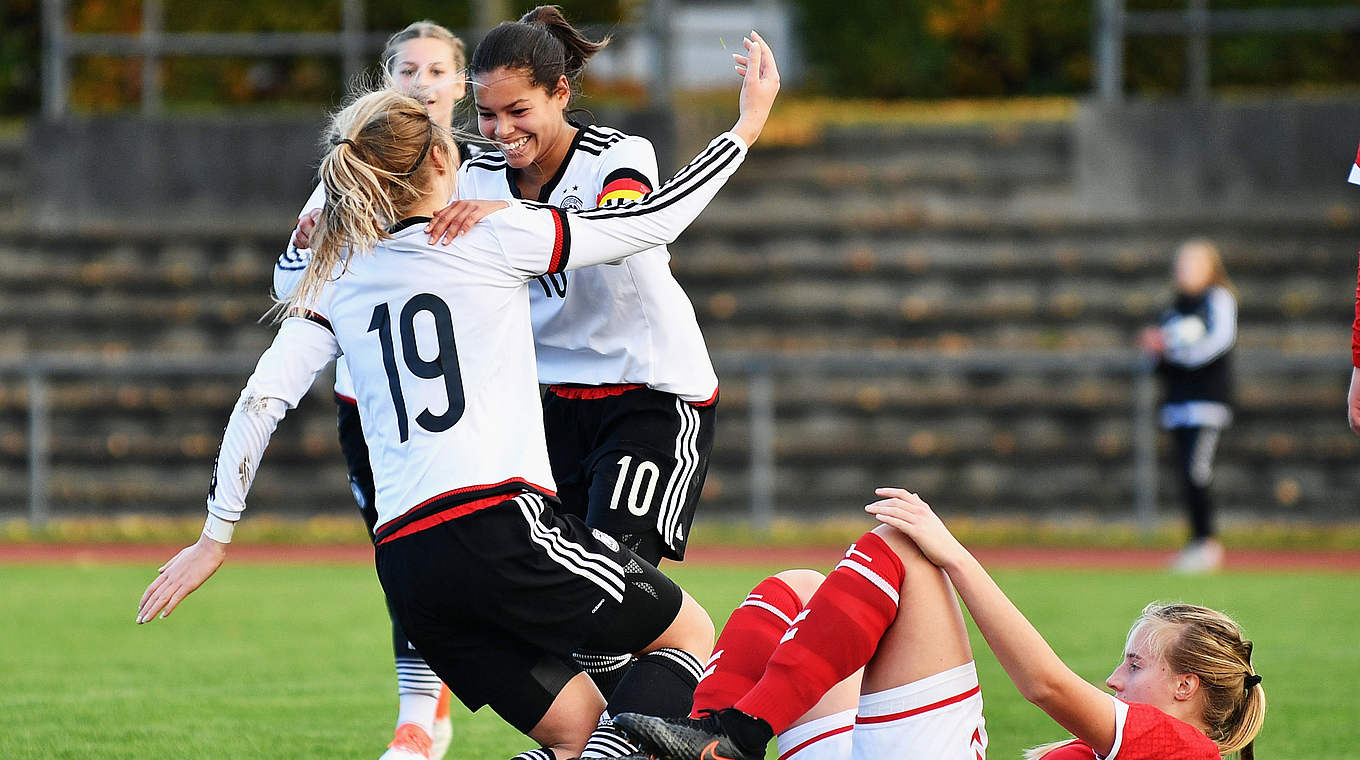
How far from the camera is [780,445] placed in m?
12.8

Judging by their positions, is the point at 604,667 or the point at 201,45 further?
the point at 201,45

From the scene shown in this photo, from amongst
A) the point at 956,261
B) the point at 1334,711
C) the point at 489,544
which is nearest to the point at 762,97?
the point at 489,544

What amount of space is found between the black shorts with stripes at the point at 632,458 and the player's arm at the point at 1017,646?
84 cm

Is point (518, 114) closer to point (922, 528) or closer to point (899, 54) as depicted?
point (922, 528)

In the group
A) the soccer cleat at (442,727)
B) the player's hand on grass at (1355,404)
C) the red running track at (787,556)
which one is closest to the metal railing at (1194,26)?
the red running track at (787,556)

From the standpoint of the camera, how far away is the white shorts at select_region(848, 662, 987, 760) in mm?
3184

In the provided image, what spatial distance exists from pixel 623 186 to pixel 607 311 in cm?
37

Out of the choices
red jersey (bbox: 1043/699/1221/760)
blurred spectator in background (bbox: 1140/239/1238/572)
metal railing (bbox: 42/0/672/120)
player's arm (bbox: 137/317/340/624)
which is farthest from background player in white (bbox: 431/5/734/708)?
metal railing (bbox: 42/0/672/120)

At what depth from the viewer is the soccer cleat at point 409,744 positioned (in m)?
4.40

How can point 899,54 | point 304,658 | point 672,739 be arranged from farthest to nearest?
point 899,54, point 304,658, point 672,739

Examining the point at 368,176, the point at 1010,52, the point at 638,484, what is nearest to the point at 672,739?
A: the point at 638,484

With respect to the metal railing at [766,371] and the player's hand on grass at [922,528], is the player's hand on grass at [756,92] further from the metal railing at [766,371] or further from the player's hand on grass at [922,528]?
the metal railing at [766,371]

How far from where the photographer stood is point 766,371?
39.1ft

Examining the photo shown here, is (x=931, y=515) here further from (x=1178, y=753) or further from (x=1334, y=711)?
(x=1334, y=711)
